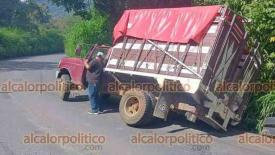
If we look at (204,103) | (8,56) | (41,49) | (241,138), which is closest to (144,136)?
(204,103)

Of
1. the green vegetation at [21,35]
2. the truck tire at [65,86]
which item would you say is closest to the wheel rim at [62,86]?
the truck tire at [65,86]

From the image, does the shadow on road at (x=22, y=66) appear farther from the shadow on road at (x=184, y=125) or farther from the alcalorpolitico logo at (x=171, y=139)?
the alcalorpolitico logo at (x=171, y=139)

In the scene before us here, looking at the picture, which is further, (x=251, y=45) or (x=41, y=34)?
(x=41, y=34)

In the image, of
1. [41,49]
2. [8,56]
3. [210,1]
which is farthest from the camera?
[41,49]

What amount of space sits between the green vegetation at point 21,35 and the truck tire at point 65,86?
2632 centimetres

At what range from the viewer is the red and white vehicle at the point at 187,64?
9.14m

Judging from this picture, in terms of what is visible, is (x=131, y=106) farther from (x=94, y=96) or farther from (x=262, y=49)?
(x=262, y=49)

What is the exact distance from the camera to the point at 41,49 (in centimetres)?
5088

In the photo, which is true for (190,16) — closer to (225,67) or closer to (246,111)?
(225,67)

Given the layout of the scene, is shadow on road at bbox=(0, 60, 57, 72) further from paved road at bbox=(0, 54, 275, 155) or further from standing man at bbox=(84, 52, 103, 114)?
standing man at bbox=(84, 52, 103, 114)

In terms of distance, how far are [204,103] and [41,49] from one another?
43544 millimetres

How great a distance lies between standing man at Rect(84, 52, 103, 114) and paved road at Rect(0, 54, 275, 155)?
0.37 meters

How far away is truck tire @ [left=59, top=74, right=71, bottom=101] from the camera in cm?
1299

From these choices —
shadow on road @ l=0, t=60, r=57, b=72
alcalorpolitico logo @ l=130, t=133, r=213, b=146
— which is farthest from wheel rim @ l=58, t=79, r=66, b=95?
shadow on road @ l=0, t=60, r=57, b=72
